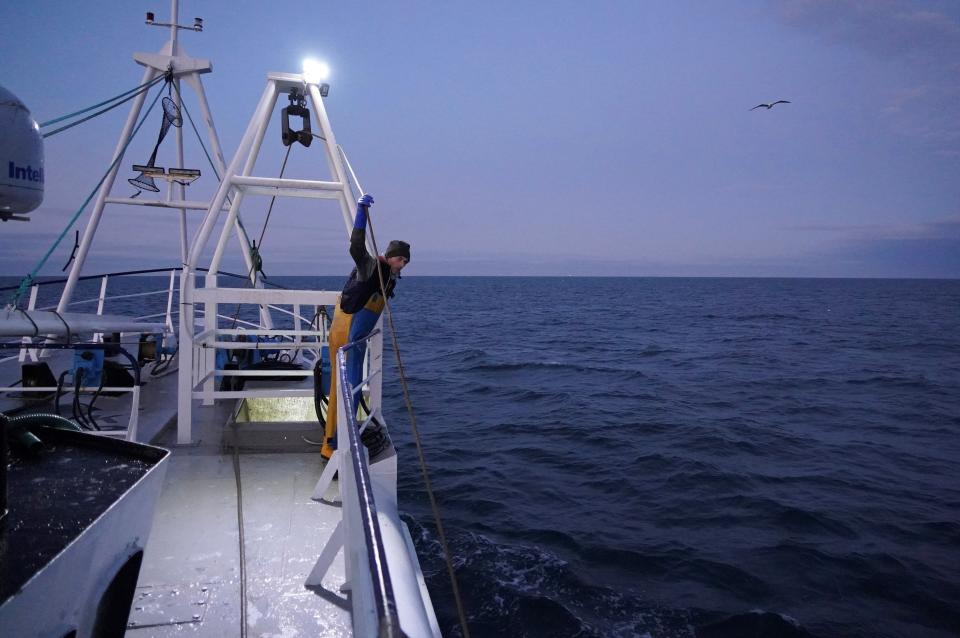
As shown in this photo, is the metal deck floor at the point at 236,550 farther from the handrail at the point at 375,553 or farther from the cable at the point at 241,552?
the handrail at the point at 375,553

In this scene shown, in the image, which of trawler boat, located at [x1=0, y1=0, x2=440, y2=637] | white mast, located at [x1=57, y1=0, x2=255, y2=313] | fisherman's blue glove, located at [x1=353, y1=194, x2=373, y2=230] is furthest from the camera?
white mast, located at [x1=57, y1=0, x2=255, y2=313]

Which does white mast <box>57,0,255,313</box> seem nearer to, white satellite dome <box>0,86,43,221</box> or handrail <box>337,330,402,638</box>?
white satellite dome <box>0,86,43,221</box>

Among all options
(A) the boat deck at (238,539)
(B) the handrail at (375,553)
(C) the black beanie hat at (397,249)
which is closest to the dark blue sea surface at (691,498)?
(A) the boat deck at (238,539)

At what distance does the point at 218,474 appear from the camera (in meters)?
5.02

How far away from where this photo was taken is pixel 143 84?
8.17 m

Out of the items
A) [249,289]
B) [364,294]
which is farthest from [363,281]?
[249,289]

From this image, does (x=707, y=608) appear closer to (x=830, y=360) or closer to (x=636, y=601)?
(x=636, y=601)

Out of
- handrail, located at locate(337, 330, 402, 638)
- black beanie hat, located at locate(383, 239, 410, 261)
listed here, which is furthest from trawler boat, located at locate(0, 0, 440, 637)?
black beanie hat, located at locate(383, 239, 410, 261)

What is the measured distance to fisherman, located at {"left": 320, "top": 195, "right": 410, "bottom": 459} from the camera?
4.69 metres

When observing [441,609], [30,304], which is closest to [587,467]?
[441,609]

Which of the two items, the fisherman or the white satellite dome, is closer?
the white satellite dome

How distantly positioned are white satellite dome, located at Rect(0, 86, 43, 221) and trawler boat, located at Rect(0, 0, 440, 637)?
3.46 ft

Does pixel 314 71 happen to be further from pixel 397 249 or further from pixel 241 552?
pixel 241 552

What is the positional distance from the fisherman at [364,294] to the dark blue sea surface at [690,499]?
2.57 meters
